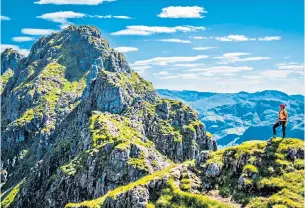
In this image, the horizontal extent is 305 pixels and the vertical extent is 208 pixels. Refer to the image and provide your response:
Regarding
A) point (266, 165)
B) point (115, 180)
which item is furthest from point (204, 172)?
point (115, 180)

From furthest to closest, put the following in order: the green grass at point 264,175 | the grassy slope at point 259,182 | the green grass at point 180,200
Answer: the green grass at point 180,200 → the grassy slope at point 259,182 → the green grass at point 264,175

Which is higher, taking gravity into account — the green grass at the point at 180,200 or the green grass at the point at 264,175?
the green grass at the point at 264,175

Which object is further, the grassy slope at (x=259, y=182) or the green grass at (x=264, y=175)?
the grassy slope at (x=259, y=182)

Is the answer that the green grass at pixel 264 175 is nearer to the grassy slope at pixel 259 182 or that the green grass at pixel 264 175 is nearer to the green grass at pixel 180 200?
the grassy slope at pixel 259 182

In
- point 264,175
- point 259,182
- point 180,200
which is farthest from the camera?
point 180,200

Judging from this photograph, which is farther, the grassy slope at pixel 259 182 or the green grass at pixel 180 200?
the green grass at pixel 180 200

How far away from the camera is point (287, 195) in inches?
2347

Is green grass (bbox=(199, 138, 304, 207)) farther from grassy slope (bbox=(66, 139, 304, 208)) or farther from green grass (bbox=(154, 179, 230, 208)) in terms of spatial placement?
green grass (bbox=(154, 179, 230, 208))

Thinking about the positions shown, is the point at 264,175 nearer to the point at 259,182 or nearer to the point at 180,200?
the point at 259,182

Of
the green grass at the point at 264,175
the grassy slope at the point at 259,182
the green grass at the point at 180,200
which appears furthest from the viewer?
the green grass at the point at 180,200

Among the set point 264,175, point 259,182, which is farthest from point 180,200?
point 264,175

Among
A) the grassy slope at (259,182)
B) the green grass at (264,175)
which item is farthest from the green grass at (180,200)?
the green grass at (264,175)

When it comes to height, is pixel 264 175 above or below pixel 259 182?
above

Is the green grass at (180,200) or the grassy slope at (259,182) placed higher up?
the grassy slope at (259,182)
